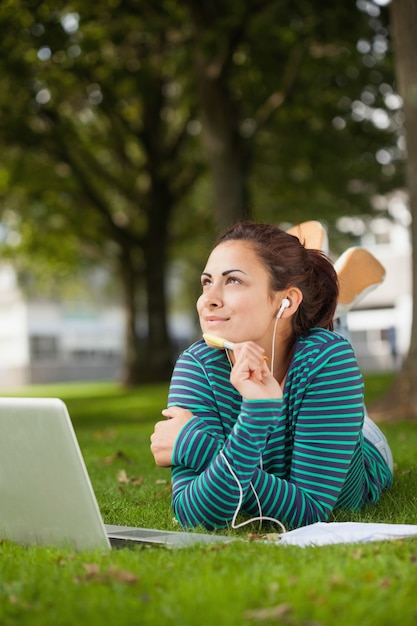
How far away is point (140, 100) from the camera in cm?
2459

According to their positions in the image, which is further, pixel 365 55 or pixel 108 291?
pixel 108 291

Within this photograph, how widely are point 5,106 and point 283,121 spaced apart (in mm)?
5918

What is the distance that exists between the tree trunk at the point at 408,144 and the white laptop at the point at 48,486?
7.28 metres

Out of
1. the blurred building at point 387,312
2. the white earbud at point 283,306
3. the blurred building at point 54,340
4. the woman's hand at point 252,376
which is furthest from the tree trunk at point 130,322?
the blurred building at point 54,340

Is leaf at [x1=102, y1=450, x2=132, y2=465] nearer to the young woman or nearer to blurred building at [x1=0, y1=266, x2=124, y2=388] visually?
the young woman

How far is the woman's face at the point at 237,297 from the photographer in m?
4.05

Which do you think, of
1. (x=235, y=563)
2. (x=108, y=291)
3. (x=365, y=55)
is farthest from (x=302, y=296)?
(x=108, y=291)

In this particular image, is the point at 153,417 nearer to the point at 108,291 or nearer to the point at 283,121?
the point at 283,121

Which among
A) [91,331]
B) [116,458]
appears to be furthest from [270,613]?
[91,331]

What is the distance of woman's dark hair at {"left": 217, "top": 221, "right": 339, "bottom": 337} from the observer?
4.18 metres

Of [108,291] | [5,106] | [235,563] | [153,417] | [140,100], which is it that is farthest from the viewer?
[108,291]

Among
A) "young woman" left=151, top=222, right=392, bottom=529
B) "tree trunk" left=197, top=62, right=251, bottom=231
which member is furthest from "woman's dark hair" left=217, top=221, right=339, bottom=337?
"tree trunk" left=197, top=62, right=251, bottom=231

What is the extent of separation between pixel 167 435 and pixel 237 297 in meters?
0.67

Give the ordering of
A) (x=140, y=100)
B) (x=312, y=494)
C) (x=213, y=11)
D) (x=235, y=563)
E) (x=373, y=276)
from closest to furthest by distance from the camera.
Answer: (x=235, y=563) < (x=312, y=494) < (x=373, y=276) < (x=213, y=11) < (x=140, y=100)
